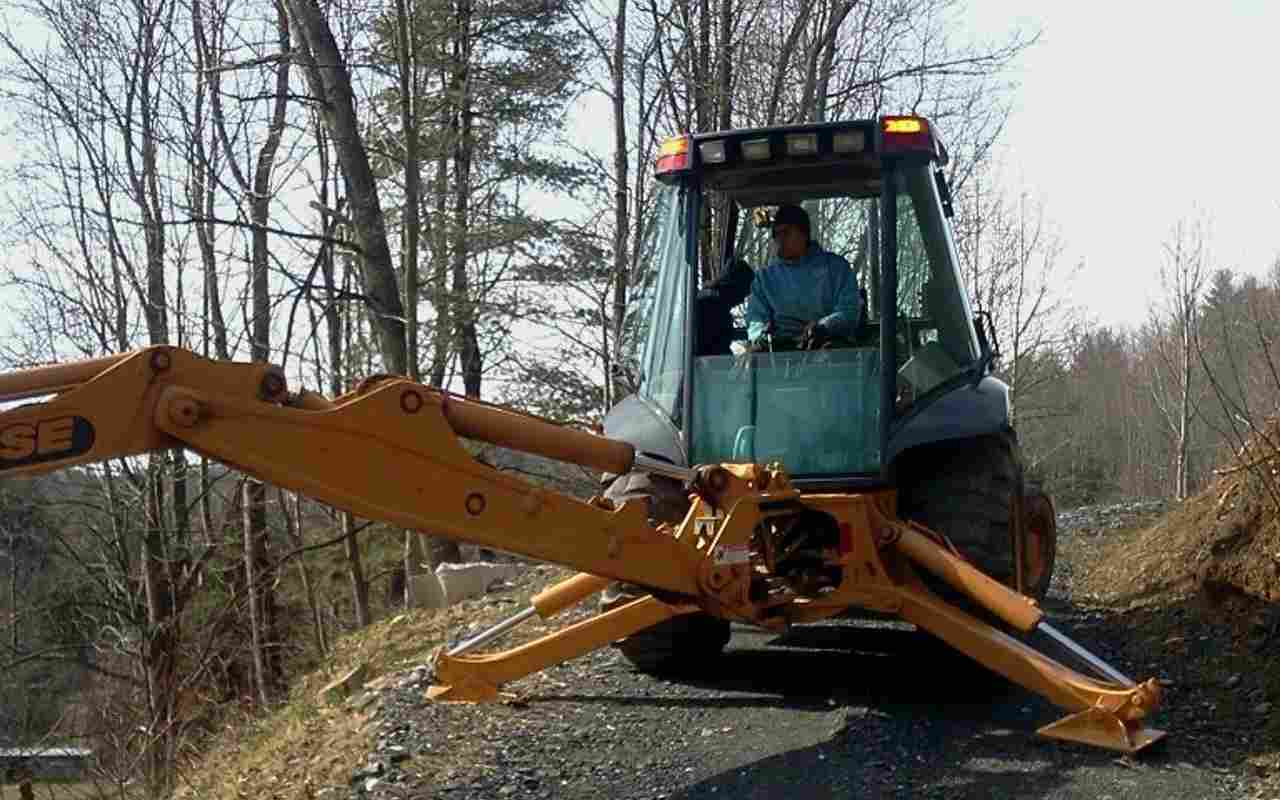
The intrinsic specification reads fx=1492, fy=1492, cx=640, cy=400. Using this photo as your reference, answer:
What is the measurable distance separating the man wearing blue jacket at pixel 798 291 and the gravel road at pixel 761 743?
5.32ft

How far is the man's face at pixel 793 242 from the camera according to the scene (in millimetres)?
6977

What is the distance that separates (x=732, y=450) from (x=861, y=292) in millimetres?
1095

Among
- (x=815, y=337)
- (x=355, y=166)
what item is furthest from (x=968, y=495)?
(x=355, y=166)

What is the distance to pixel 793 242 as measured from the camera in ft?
22.9

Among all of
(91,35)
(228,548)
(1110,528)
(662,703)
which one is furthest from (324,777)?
(91,35)

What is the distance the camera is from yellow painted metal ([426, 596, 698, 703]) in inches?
248

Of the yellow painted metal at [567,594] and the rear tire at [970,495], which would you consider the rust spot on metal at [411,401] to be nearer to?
the yellow painted metal at [567,594]

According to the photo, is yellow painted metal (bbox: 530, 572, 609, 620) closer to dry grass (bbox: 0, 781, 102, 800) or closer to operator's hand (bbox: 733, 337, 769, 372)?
operator's hand (bbox: 733, 337, 769, 372)

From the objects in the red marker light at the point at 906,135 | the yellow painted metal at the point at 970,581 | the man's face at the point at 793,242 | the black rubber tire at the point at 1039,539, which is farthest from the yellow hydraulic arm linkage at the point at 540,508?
the black rubber tire at the point at 1039,539

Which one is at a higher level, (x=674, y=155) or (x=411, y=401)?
(x=674, y=155)

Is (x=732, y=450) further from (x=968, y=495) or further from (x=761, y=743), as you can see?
(x=761, y=743)

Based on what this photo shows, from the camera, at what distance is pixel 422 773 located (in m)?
5.62

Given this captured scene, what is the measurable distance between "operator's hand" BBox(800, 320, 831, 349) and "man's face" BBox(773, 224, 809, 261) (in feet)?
1.51

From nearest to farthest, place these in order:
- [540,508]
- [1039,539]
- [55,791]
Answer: [540,508]
[1039,539]
[55,791]
